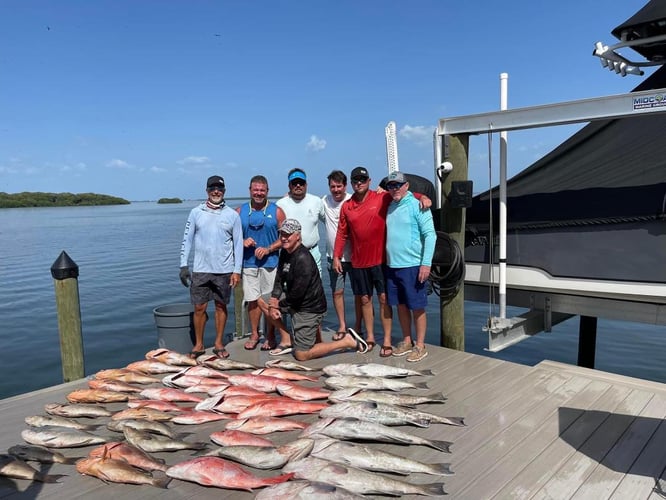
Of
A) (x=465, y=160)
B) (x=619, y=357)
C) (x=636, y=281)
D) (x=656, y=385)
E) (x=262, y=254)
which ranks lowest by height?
(x=619, y=357)

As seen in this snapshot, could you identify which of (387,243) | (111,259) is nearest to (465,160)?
(387,243)

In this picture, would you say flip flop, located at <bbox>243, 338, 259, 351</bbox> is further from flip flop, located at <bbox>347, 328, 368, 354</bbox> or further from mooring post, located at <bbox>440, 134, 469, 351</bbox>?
mooring post, located at <bbox>440, 134, 469, 351</bbox>

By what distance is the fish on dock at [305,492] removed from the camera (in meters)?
2.53

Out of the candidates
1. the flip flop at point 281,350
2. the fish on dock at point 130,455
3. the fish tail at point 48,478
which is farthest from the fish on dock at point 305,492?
the flip flop at point 281,350

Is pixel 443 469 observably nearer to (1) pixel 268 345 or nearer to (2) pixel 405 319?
(2) pixel 405 319

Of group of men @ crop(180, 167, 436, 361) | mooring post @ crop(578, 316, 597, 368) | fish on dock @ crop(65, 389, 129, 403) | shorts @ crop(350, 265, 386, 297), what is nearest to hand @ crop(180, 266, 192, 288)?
group of men @ crop(180, 167, 436, 361)

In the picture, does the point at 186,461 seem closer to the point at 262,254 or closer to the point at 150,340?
the point at 262,254

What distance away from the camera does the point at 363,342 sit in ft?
18.2

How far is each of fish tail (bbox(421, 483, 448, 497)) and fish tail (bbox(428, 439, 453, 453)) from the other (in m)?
0.46

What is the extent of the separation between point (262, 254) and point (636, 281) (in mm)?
4271

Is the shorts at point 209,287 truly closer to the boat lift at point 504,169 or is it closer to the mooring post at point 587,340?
the boat lift at point 504,169

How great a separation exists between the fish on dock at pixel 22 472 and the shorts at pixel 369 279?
3372mm

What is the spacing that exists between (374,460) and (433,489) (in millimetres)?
Answer: 407

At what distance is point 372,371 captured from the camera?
4688 mm
